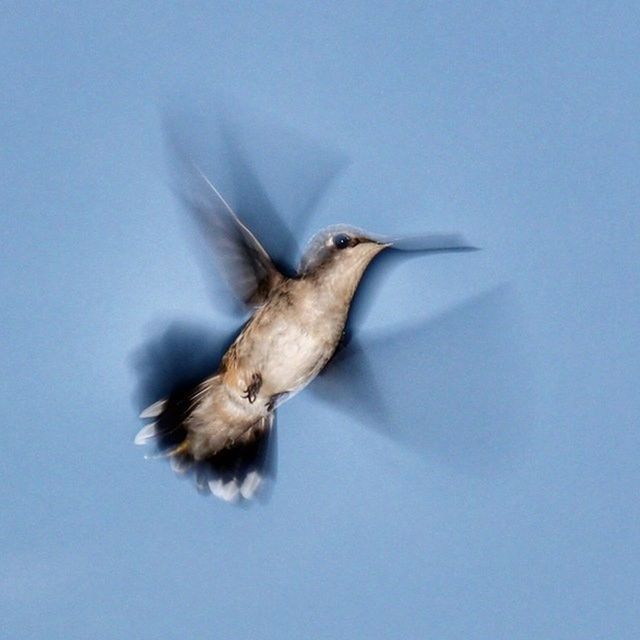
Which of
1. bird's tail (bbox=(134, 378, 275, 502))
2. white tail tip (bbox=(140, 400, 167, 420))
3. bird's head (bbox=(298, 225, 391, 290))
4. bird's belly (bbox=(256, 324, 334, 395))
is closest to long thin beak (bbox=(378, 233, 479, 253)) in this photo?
bird's head (bbox=(298, 225, 391, 290))

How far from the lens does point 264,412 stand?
265 centimetres

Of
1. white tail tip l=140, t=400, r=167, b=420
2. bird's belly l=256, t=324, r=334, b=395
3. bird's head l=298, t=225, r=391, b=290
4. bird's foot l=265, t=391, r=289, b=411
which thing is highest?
bird's head l=298, t=225, r=391, b=290

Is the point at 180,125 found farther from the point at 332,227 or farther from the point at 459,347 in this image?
the point at 459,347

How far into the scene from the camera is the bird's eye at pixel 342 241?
2.34 meters

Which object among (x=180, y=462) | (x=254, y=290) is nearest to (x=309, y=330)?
(x=254, y=290)

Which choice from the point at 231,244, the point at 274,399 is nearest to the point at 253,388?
the point at 274,399

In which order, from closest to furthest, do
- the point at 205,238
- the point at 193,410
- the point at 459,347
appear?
the point at 205,238, the point at 459,347, the point at 193,410

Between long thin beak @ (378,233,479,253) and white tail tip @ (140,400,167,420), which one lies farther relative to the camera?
white tail tip @ (140,400,167,420)

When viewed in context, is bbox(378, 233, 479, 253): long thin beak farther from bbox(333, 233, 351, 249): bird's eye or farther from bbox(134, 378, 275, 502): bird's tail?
bbox(134, 378, 275, 502): bird's tail

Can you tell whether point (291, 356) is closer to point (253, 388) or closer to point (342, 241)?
point (253, 388)

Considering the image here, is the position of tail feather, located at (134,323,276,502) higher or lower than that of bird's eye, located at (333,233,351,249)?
lower

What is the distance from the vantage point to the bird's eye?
2343 millimetres

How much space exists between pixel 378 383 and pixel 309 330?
23 centimetres

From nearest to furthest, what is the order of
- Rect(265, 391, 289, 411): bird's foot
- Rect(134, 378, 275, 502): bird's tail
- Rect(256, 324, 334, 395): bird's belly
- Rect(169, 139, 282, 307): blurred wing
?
Rect(169, 139, 282, 307): blurred wing
Rect(256, 324, 334, 395): bird's belly
Rect(265, 391, 289, 411): bird's foot
Rect(134, 378, 275, 502): bird's tail
